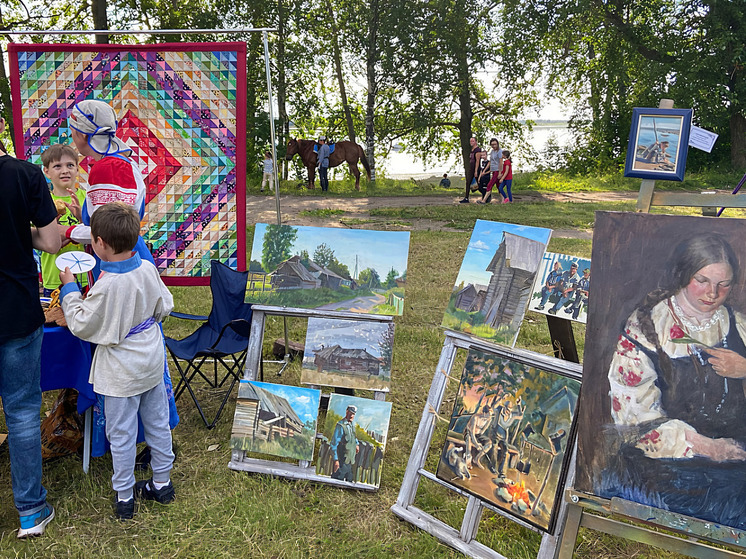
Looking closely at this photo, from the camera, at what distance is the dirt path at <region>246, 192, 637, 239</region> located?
31.1 feet

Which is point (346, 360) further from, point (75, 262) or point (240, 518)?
point (75, 262)

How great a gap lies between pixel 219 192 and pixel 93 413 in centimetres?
165

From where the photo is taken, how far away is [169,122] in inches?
153

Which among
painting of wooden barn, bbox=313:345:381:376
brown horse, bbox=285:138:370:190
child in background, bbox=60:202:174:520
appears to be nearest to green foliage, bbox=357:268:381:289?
painting of wooden barn, bbox=313:345:381:376

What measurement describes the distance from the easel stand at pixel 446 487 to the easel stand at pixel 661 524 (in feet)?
0.68

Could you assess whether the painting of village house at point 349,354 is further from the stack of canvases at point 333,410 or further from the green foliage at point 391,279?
the green foliage at point 391,279

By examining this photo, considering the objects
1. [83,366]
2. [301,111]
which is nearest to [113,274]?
[83,366]

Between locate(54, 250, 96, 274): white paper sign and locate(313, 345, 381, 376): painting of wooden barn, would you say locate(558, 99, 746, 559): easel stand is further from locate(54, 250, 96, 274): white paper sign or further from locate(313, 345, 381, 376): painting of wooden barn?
locate(54, 250, 96, 274): white paper sign

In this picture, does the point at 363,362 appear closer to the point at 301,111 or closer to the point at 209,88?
the point at 209,88

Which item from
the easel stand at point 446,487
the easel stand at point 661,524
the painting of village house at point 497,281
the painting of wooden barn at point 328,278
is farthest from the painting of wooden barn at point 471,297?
the easel stand at point 661,524

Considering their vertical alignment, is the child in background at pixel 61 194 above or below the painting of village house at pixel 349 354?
above

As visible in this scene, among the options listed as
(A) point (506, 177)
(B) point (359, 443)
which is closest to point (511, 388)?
(B) point (359, 443)

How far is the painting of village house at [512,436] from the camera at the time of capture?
2.19 m

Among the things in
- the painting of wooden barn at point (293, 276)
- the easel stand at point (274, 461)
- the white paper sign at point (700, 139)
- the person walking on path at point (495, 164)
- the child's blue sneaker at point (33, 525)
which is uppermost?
the person walking on path at point (495, 164)
